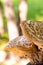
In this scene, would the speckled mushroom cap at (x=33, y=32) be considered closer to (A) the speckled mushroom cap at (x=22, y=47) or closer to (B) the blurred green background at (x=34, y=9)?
(A) the speckled mushroom cap at (x=22, y=47)

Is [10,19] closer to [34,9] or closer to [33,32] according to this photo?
[34,9]

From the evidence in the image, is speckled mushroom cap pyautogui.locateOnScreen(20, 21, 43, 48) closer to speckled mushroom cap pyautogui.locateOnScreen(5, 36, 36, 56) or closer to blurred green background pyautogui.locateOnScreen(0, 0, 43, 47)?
speckled mushroom cap pyautogui.locateOnScreen(5, 36, 36, 56)

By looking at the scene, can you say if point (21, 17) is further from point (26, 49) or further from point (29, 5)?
point (26, 49)

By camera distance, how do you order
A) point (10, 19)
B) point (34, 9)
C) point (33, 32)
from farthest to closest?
point (10, 19)
point (34, 9)
point (33, 32)

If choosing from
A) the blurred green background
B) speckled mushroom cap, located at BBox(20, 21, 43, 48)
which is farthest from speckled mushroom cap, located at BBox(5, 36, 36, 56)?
the blurred green background

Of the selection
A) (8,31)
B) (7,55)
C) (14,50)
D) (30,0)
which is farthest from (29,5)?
(14,50)

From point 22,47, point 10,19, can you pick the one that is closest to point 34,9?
point 10,19

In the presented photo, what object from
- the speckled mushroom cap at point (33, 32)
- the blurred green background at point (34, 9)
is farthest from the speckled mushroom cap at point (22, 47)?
the blurred green background at point (34, 9)
